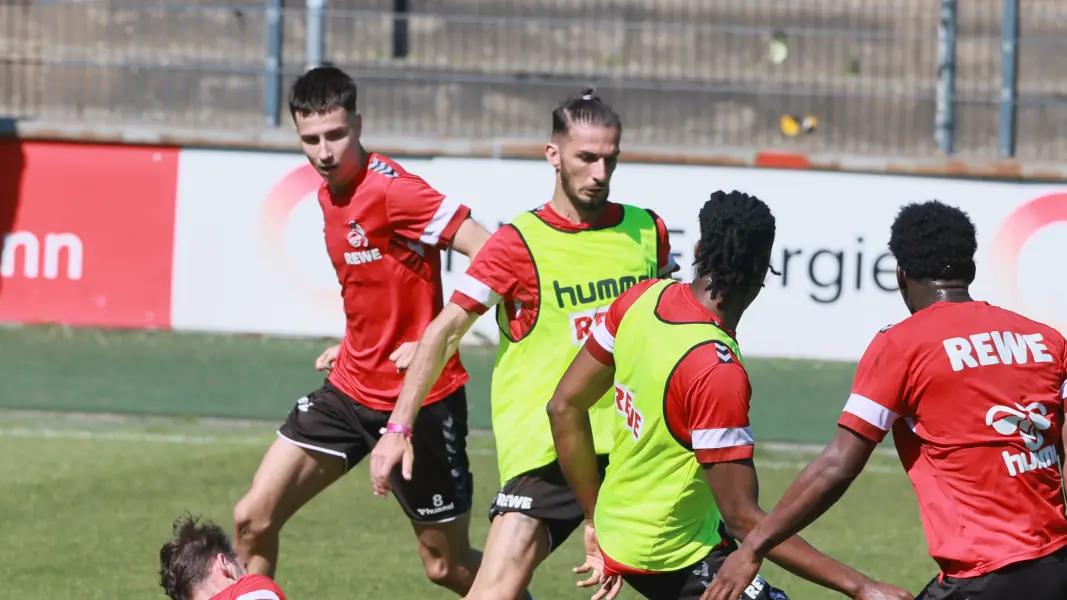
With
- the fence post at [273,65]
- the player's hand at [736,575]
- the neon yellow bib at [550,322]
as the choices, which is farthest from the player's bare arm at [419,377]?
the fence post at [273,65]

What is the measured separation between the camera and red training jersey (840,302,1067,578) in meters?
4.40

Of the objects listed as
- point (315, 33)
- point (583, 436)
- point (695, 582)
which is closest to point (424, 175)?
point (315, 33)

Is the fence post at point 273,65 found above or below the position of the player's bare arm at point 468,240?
above

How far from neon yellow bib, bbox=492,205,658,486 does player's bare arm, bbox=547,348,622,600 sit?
427 mm

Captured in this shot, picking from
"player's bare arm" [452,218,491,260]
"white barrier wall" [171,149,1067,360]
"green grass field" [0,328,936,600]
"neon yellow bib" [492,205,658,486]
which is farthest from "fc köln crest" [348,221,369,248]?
"white barrier wall" [171,149,1067,360]

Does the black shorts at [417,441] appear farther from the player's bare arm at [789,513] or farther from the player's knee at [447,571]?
the player's bare arm at [789,513]

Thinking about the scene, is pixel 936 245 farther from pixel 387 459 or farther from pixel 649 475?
pixel 387 459

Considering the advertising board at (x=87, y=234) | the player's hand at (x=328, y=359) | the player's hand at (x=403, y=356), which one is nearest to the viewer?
the player's hand at (x=403, y=356)

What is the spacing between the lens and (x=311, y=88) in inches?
257

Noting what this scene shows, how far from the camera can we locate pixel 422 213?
6551 millimetres

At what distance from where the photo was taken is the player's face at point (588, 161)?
5.76m

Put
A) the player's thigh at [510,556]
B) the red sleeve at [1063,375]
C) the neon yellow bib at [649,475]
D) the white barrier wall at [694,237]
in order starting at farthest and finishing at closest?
the white barrier wall at [694,237], the player's thigh at [510,556], the neon yellow bib at [649,475], the red sleeve at [1063,375]

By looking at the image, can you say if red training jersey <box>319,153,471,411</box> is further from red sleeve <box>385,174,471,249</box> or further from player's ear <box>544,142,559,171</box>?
player's ear <box>544,142,559,171</box>

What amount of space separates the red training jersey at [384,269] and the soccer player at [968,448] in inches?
99.3
